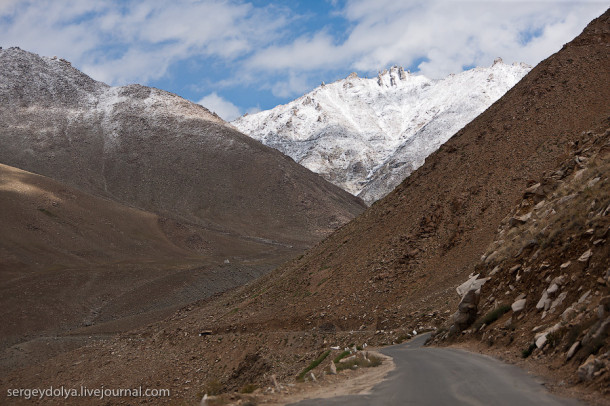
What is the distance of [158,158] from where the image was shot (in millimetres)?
137250

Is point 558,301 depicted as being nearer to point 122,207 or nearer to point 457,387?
point 457,387

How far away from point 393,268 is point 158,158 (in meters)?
115

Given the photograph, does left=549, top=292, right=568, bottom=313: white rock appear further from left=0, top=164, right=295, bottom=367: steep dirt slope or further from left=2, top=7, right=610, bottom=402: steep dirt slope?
left=0, top=164, right=295, bottom=367: steep dirt slope

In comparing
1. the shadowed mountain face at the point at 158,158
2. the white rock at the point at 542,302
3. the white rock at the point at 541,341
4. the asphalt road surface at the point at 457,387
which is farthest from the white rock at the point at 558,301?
the shadowed mountain face at the point at 158,158

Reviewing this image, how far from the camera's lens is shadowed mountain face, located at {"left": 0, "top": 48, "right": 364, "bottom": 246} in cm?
12238

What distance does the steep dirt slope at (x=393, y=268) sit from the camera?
24438 millimetres

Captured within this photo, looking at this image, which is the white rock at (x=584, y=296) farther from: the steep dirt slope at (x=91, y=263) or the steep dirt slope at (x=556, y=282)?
the steep dirt slope at (x=91, y=263)

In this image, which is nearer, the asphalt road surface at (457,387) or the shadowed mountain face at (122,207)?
the asphalt road surface at (457,387)

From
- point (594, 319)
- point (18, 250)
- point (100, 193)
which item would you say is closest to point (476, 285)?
point (594, 319)

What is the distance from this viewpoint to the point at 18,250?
71.5 m

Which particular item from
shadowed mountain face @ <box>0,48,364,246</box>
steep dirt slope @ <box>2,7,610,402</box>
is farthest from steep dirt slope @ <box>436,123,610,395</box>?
shadowed mountain face @ <box>0,48,364,246</box>

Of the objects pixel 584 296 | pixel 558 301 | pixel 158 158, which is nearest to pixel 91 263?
pixel 158 158

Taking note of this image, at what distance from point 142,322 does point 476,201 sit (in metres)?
33.0

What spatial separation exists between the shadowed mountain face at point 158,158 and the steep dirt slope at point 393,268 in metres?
73.6
